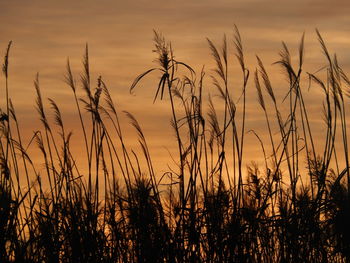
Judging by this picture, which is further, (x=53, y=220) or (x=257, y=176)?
(x=257, y=176)

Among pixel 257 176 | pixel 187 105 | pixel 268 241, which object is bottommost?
pixel 268 241

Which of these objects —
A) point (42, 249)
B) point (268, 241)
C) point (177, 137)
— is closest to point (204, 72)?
point (177, 137)

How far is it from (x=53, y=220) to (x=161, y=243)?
25.5 inches

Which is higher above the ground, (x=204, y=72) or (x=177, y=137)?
(x=204, y=72)

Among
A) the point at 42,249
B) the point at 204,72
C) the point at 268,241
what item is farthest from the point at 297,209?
the point at 42,249

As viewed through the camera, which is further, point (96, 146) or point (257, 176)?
point (257, 176)

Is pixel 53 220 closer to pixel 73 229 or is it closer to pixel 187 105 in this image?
pixel 73 229

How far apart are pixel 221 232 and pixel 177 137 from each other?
0.57m

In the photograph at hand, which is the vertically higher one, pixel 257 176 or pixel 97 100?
pixel 97 100

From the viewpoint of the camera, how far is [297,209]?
369 centimetres

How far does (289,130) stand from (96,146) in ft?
3.65

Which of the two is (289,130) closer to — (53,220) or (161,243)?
(161,243)

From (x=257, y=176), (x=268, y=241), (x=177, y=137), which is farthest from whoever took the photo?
(x=257, y=176)

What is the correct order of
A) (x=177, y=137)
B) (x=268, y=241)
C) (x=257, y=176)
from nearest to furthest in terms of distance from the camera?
(x=177, y=137)
(x=268, y=241)
(x=257, y=176)
